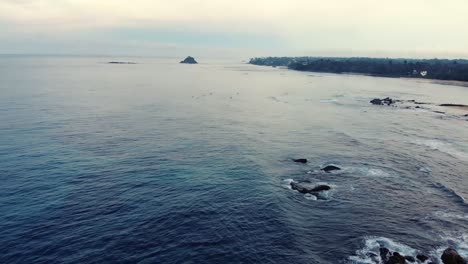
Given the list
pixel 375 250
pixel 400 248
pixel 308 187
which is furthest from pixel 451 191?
pixel 375 250

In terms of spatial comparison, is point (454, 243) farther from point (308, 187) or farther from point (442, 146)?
point (442, 146)

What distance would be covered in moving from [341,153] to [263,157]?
16.9 m

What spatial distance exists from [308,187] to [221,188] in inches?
521

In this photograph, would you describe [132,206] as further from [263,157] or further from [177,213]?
[263,157]

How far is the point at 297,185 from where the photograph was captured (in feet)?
186

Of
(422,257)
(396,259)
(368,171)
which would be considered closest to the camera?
(396,259)

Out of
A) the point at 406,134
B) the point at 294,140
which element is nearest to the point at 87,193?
the point at 294,140

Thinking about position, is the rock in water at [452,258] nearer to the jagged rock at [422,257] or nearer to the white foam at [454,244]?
the white foam at [454,244]

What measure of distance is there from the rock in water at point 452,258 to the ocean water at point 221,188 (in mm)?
2984

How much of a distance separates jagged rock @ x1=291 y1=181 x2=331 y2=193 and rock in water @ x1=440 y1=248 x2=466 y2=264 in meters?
20.1

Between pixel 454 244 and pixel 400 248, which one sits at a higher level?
pixel 454 244

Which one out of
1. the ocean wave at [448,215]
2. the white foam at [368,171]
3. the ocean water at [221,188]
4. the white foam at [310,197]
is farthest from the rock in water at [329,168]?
the ocean wave at [448,215]

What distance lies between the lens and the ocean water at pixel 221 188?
39625 mm

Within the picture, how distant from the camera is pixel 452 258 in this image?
3622cm
